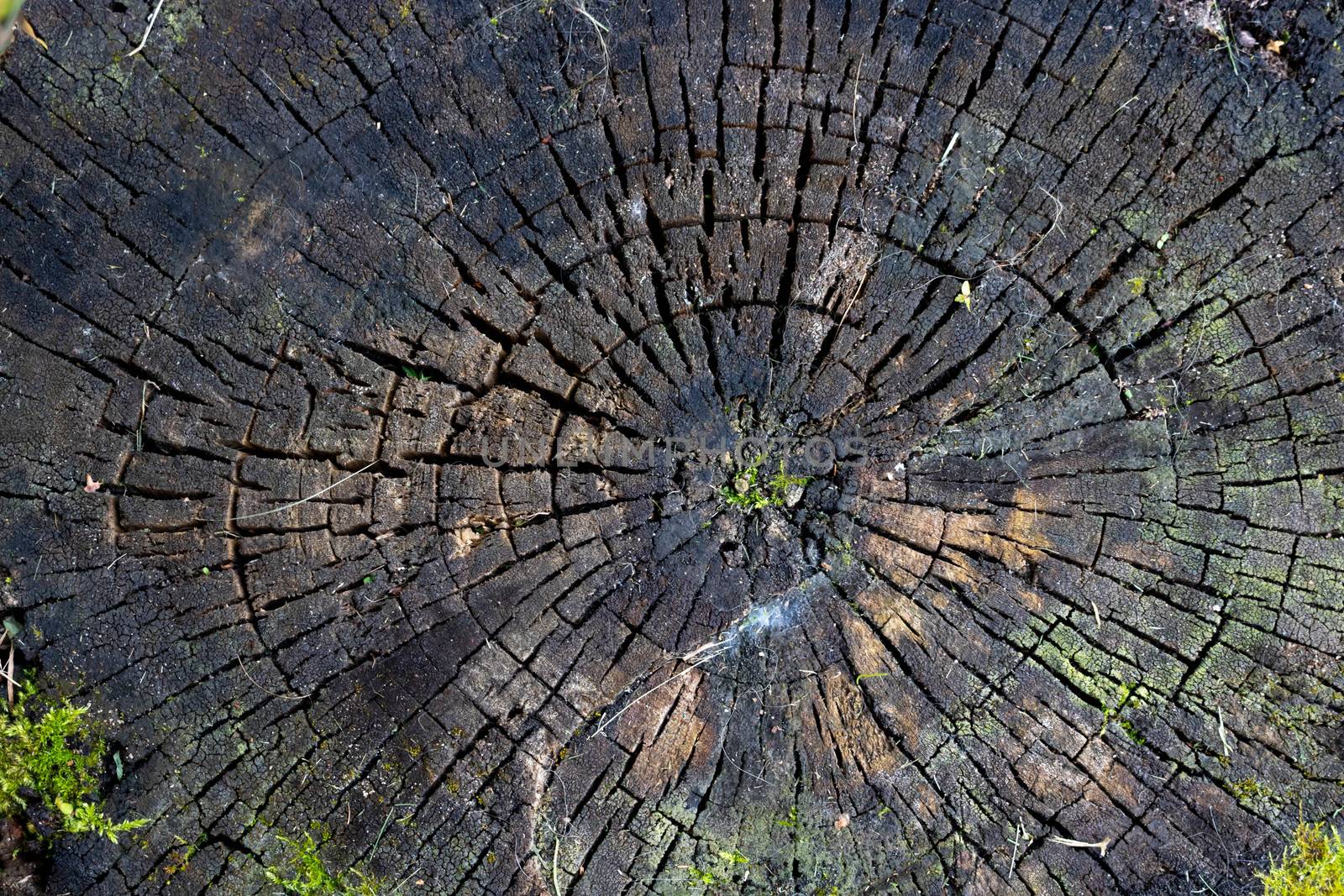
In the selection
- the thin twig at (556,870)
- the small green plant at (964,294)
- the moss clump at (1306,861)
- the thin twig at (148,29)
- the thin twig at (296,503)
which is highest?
the thin twig at (148,29)

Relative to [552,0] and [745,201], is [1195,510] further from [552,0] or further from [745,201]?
[552,0]

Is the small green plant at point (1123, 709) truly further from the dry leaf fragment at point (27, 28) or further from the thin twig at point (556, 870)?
the dry leaf fragment at point (27, 28)

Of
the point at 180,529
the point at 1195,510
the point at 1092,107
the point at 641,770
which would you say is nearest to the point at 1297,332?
the point at 1195,510

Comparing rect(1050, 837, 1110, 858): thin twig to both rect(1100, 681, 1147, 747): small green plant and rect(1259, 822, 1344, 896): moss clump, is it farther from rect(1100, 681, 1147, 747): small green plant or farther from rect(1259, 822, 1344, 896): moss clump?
rect(1259, 822, 1344, 896): moss clump

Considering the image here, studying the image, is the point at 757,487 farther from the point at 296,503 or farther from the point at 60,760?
the point at 60,760

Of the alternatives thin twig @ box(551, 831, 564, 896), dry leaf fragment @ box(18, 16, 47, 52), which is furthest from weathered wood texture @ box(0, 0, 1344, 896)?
dry leaf fragment @ box(18, 16, 47, 52)

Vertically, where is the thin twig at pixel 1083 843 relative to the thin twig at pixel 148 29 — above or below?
below

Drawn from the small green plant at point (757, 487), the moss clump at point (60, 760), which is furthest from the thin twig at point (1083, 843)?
the moss clump at point (60, 760)
